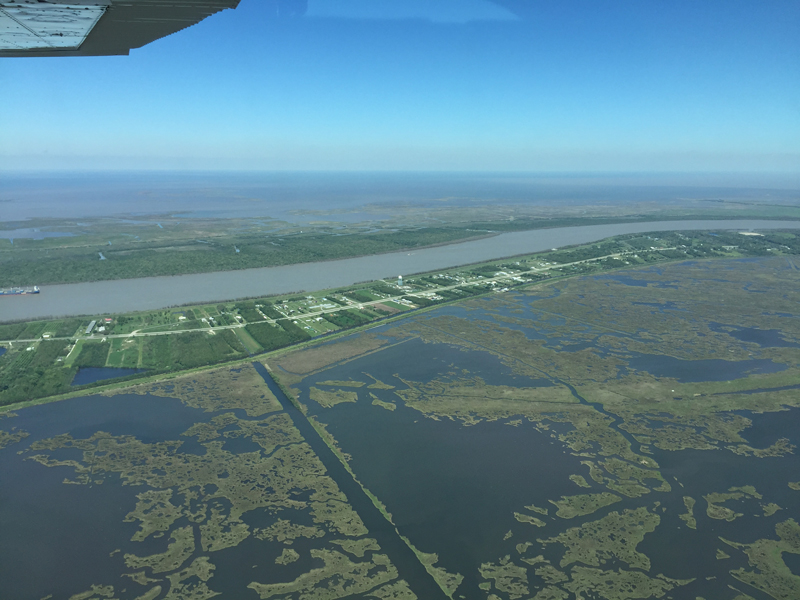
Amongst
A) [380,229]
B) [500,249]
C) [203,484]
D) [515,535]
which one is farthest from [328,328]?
[380,229]

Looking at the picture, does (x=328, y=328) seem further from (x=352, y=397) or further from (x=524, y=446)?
(x=524, y=446)

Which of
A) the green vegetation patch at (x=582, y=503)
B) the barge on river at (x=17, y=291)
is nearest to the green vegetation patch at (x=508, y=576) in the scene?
the green vegetation patch at (x=582, y=503)

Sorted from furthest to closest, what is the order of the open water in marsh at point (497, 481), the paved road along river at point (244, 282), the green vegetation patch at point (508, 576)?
the paved road along river at point (244, 282) → the open water in marsh at point (497, 481) → the green vegetation patch at point (508, 576)

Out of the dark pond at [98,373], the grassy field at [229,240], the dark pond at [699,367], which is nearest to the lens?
the dark pond at [98,373]

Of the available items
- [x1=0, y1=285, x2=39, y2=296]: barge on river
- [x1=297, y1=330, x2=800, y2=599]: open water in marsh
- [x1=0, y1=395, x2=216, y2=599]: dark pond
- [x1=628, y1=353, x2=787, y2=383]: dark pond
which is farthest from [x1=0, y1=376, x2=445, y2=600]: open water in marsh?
[x1=0, y1=285, x2=39, y2=296]: barge on river

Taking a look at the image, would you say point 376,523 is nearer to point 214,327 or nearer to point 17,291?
point 214,327

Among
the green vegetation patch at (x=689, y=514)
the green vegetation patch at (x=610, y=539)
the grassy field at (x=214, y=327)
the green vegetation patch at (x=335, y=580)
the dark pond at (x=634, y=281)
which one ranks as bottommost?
the green vegetation patch at (x=335, y=580)

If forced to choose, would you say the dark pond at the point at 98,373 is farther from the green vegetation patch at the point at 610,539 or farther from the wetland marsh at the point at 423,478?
the green vegetation patch at the point at 610,539

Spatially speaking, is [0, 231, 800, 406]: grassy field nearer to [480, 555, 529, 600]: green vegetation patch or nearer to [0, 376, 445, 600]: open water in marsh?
[0, 376, 445, 600]: open water in marsh
